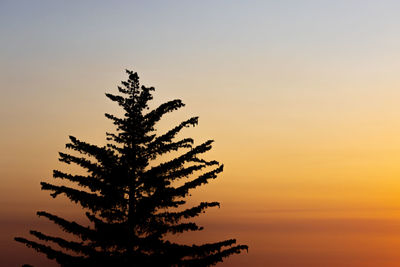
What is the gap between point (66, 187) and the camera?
1704 inches

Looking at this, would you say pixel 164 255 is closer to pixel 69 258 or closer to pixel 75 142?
pixel 69 258

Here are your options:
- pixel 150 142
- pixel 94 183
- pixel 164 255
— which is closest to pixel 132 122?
pixel 150 142

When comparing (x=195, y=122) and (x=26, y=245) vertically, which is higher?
(x=195, y=122)

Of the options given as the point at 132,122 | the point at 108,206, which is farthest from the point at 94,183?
the point at 132,122

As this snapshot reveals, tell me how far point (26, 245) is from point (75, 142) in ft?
22.5

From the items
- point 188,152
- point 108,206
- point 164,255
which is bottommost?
point 164,255

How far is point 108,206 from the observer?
1724 inches

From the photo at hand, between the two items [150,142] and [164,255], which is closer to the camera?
[164,255]

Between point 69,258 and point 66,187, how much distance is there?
4.19m

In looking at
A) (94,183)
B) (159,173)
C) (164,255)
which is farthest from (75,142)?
(164,255)

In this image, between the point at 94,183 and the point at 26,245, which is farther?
the point at 94,183

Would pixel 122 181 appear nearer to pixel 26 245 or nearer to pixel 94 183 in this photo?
pixel 94 183

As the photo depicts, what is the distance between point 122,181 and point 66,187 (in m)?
3.38

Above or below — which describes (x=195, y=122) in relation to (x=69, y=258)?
above
